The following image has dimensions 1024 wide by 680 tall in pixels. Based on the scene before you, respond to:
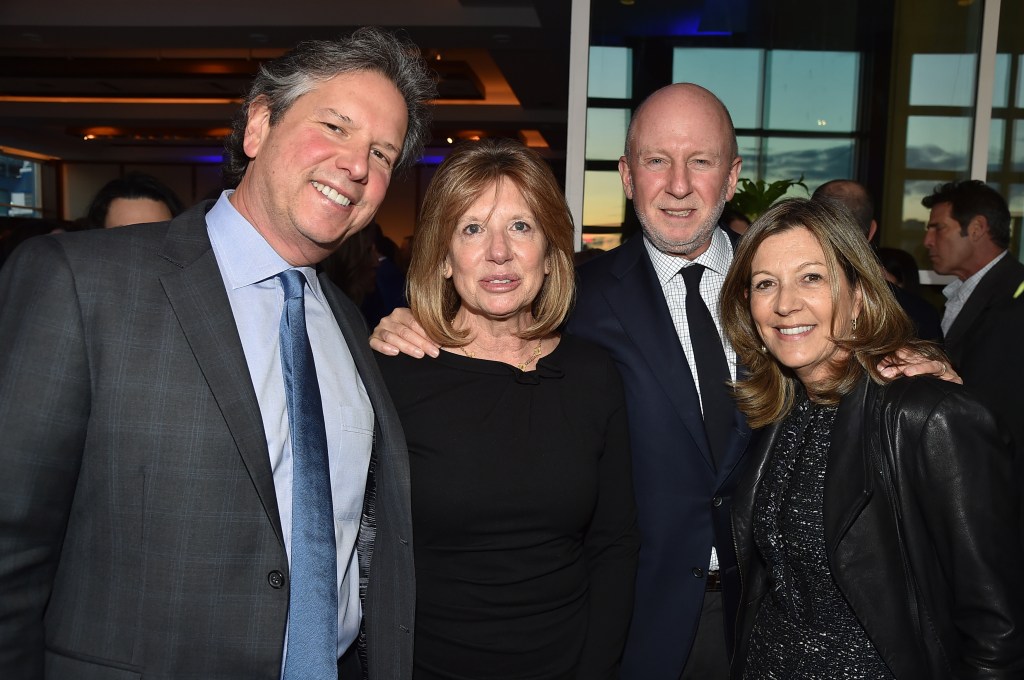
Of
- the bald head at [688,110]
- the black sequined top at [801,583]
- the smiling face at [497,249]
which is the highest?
the bald head at [688,110]

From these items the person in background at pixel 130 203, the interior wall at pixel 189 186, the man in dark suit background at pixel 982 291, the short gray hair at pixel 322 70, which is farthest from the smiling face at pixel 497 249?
the interior wall at pixel 189 186

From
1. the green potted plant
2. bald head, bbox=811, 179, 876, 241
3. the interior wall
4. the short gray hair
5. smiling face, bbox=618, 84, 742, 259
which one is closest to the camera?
the short gray hair

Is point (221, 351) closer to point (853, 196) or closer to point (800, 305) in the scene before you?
point (800, 305)

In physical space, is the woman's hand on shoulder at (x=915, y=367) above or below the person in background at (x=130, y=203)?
below

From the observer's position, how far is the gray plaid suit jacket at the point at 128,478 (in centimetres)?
114

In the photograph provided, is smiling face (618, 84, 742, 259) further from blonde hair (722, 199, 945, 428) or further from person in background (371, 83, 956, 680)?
blonde hair (722, 199, 945, 428)

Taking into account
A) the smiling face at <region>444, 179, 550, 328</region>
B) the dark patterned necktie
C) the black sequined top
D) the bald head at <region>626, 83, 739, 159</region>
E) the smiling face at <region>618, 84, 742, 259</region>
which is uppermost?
the bald head at <region>626, 83, 739, 159</region>

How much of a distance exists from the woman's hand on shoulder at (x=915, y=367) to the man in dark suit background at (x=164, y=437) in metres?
1.12

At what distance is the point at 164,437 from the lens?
1.22 metres

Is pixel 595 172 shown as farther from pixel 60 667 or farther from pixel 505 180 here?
pixel 60 667

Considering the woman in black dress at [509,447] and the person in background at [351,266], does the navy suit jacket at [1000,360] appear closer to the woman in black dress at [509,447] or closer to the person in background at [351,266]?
the woman in black dress at [509,447]

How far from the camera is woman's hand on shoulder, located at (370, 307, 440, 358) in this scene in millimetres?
1820

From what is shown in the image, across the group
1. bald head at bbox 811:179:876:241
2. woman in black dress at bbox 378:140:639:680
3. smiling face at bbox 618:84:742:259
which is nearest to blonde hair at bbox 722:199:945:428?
smiling face at bbox 618:84:742:259

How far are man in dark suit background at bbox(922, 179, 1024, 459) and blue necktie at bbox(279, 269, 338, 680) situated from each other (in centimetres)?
→ 283
